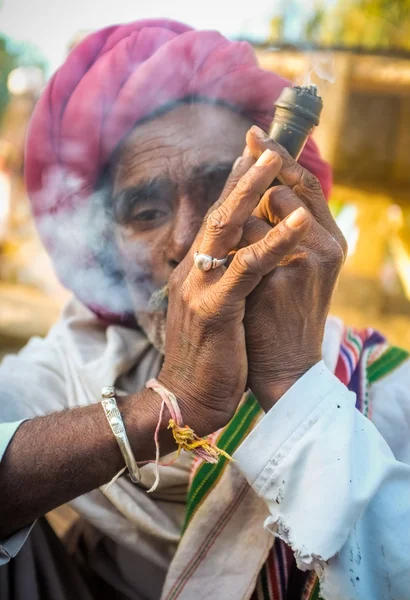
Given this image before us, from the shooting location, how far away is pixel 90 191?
80.1 inches

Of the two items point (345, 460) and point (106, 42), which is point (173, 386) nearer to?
point (345, 460)

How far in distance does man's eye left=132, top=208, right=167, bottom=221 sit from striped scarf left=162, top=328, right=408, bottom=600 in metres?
0.68

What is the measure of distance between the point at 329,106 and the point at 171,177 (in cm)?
154

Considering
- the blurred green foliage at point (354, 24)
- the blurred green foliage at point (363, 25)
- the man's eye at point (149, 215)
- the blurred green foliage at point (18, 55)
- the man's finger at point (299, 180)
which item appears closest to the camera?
the man's finger at point (299, 180)

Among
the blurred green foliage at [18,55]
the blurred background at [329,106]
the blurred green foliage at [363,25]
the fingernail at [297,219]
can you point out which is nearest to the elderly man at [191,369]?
the fingernail at [297,219]

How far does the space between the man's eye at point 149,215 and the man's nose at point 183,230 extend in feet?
0.22

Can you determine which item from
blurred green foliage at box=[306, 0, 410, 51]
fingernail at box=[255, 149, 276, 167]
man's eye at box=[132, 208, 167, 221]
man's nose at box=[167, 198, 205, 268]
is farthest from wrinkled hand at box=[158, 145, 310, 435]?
blurred green foliage at box=[306, 0, 410, 51]

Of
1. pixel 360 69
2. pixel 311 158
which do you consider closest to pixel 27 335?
pixel 360 69

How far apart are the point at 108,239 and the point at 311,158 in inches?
32.3

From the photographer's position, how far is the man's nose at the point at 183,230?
1.71 metres

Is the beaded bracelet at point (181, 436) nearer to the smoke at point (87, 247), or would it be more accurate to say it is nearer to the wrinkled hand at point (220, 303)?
the wrinkled hand at point (220, 303)

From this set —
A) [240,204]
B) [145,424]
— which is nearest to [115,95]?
[240,204]

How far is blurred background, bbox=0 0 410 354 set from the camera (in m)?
2.08

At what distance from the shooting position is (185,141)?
181 cm
